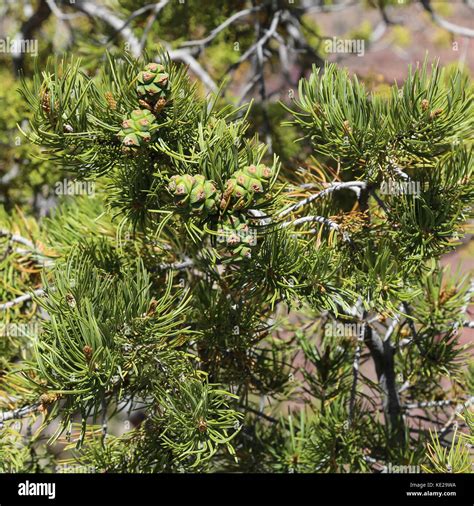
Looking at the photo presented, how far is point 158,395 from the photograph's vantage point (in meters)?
0.45

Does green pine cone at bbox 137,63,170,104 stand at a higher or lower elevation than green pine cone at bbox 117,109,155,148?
higher

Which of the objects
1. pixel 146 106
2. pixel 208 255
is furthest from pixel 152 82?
pixel 208 255

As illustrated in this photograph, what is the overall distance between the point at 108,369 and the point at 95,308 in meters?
0.04

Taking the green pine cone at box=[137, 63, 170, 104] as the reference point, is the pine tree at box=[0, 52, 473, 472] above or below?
below

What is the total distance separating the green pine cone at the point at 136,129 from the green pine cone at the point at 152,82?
1 centimetres

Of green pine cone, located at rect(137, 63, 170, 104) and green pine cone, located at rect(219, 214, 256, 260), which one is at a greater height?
green pine cone, located at rect(137, 63, 170, 104)

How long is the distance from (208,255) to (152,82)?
12 centimetres

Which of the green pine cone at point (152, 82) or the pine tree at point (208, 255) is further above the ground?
the green pine cone at point (152, 82)

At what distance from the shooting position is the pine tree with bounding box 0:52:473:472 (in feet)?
1.32

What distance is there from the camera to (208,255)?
0.45m

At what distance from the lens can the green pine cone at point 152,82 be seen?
0.39 metres

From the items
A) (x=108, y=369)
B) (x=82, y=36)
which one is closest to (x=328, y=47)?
(x=82, y=36)

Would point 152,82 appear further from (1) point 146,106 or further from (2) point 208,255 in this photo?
(2) point 208,255

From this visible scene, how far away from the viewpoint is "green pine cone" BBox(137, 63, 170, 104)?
1.29 ft
